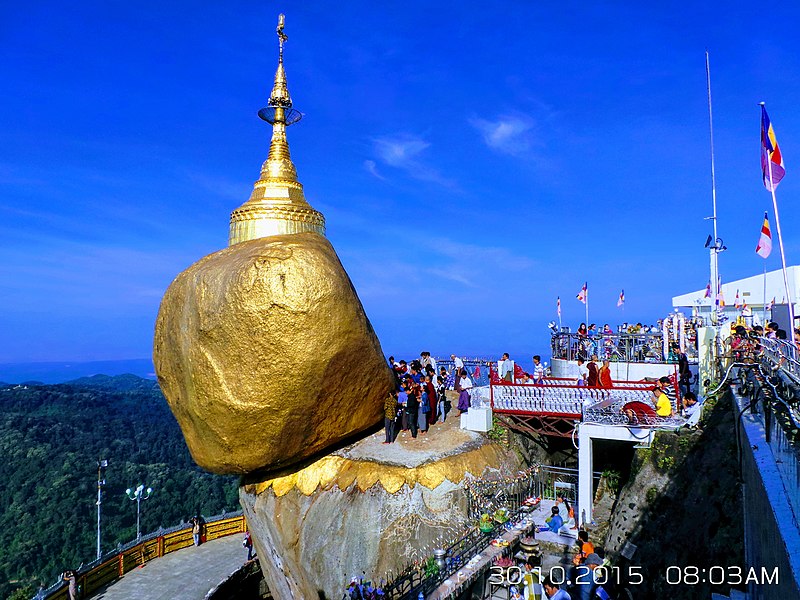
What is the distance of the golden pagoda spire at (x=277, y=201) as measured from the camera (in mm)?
21188

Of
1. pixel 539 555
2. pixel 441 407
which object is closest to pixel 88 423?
pixel 441 407

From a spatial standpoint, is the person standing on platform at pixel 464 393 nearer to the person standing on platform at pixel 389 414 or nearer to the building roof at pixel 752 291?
the person standing on platform at pixel 389 414

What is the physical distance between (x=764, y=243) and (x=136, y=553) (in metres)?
23.3

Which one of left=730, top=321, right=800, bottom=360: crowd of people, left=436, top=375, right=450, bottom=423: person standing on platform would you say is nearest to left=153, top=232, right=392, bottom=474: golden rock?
left=436, top=375, right=450, bottom=423: person standing on platform

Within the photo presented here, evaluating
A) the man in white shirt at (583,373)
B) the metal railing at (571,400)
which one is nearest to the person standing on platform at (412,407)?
the metal railing at (571,400)

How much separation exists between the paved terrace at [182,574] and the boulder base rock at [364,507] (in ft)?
18.9

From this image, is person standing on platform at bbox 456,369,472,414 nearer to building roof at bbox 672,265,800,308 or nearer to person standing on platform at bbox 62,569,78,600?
person standing on platform at bbox 62,569,78,600

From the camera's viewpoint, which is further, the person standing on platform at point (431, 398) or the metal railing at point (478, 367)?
the metal railing at point (478, 367)

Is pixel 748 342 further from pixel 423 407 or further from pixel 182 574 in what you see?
pixel 182 574

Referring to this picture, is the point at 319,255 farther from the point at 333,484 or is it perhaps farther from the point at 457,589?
the point at 457,589

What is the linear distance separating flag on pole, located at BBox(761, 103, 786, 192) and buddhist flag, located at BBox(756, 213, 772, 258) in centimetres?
370

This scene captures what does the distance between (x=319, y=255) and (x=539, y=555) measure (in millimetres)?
8351

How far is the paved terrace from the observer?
18.2 m

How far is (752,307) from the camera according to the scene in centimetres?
3738
